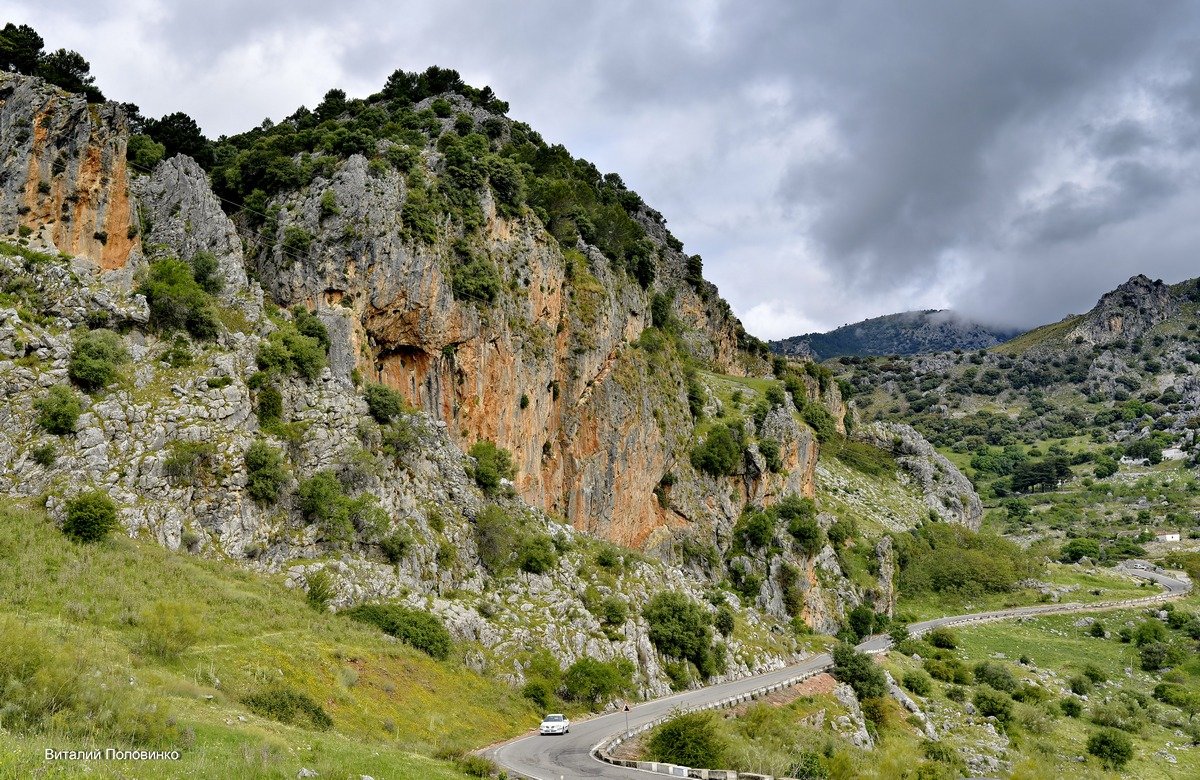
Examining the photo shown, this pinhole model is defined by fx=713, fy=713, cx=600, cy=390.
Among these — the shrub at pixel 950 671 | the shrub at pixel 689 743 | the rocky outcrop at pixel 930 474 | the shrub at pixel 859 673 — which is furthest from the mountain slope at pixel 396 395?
the rocky outcrop at pixel 930 474

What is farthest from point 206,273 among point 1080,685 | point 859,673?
point 1080,685

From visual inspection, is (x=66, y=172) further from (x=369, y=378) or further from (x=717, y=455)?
(x=717, y=455)

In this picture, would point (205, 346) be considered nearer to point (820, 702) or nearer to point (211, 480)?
point (211, 480)

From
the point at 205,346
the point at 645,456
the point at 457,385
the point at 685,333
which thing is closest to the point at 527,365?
the point at 457,385

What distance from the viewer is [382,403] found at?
1971 inches

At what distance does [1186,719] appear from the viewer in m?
63.5

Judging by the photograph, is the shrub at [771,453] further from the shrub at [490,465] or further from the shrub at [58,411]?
the shrub at [58,411]

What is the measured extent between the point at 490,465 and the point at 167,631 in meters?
30.5

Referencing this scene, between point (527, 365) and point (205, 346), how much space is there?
2674 centimetres

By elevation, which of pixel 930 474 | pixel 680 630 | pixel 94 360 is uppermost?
pixel 94 360

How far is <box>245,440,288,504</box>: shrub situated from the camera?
4028 cm

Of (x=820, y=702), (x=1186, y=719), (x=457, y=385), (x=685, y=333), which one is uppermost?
(x=685, y=333)

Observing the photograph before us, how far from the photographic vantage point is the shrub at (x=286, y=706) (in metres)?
25.4

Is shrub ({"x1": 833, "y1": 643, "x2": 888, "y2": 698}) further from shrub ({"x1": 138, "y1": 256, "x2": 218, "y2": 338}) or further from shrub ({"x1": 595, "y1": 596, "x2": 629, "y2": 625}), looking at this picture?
shrub ({"x1": 138, "y1": 256, "x2": 218, "y2": 338})
